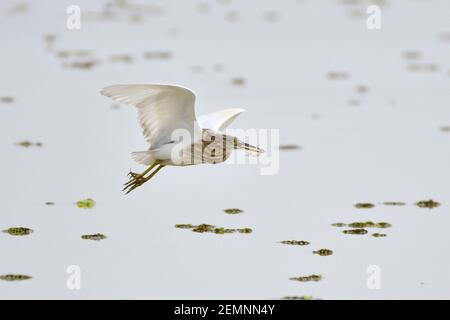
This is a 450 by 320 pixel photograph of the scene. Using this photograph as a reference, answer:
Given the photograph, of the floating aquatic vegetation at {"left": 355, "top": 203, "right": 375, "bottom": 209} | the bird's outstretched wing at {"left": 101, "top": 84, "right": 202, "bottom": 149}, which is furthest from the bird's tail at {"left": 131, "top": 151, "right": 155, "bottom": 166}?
the floating aquatic vegetation at {"left": 355, "top": 203, "right": 375, "bottom": 209}

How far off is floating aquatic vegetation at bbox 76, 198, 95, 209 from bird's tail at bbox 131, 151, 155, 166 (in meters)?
0.83

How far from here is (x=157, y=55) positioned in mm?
12664

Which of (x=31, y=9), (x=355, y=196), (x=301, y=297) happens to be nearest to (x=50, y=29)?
(x=31, y=9)

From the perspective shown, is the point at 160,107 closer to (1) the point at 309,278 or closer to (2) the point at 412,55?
(1) the point at 309,278

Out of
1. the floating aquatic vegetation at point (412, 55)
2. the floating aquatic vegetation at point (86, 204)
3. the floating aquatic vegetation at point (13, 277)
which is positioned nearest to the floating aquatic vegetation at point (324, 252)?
the floating aquatic vegetation at point (86, 204)

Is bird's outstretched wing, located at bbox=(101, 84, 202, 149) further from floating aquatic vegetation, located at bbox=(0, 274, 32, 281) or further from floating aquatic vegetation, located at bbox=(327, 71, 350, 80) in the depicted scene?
floating aquatic vegetation, located at bbox=(327, 71, 350, 80)

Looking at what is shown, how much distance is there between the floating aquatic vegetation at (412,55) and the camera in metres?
12.9

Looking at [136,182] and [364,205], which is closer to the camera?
[136,182]

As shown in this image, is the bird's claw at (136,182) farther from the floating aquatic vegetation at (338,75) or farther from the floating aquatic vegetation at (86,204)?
the floating aquatic vegetation at (338,75)

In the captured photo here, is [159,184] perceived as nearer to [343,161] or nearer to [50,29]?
[343,161]

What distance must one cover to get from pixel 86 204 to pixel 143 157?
0.93 metres

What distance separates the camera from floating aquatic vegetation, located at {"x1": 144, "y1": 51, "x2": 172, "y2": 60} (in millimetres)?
12555

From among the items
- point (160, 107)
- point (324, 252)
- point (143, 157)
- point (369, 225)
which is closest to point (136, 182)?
point (143, 157)

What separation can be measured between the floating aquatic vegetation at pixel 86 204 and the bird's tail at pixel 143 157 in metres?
0.83
